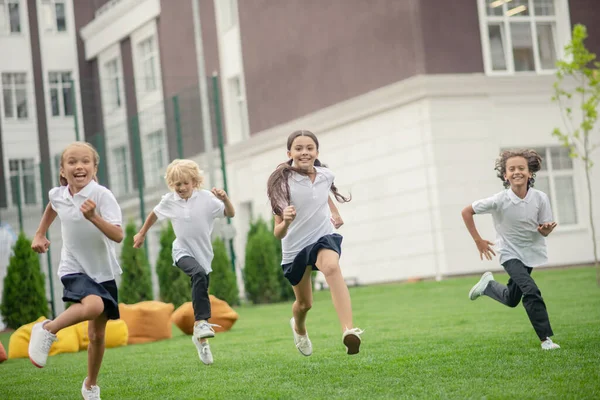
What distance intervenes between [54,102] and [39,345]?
2376 centimetres

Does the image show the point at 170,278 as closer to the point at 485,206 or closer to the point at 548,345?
the point at 485,206

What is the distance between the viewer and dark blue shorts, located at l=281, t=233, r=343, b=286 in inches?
316

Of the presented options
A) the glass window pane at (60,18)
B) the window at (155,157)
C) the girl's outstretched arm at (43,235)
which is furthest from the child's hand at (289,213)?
the glass window pane at (60,18)

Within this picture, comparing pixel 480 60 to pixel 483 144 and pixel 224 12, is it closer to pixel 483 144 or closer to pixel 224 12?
pixel 483 144

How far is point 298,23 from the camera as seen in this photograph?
28.7m

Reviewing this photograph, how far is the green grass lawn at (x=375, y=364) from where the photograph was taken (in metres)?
6.78

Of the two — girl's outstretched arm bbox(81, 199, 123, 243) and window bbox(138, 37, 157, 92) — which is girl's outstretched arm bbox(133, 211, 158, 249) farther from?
window bbox(138, 37, 157, 92)

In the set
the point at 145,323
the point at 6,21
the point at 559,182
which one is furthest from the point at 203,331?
the point at 6,21

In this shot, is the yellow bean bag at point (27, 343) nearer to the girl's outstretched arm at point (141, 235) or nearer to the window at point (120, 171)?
the girl's outstretched arm at point (141, 235)

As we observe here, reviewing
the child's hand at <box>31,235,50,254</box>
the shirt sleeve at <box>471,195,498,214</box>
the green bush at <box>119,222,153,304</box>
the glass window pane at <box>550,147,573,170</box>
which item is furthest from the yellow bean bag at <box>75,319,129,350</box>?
the glass window pane at <box>550,147,573,170</box>

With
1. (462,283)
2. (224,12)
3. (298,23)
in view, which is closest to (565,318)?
(462,283)

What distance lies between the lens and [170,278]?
20281 millimetres

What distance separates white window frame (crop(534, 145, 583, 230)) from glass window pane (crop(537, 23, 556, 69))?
2.28 meters

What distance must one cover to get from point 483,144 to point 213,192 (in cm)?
1627
